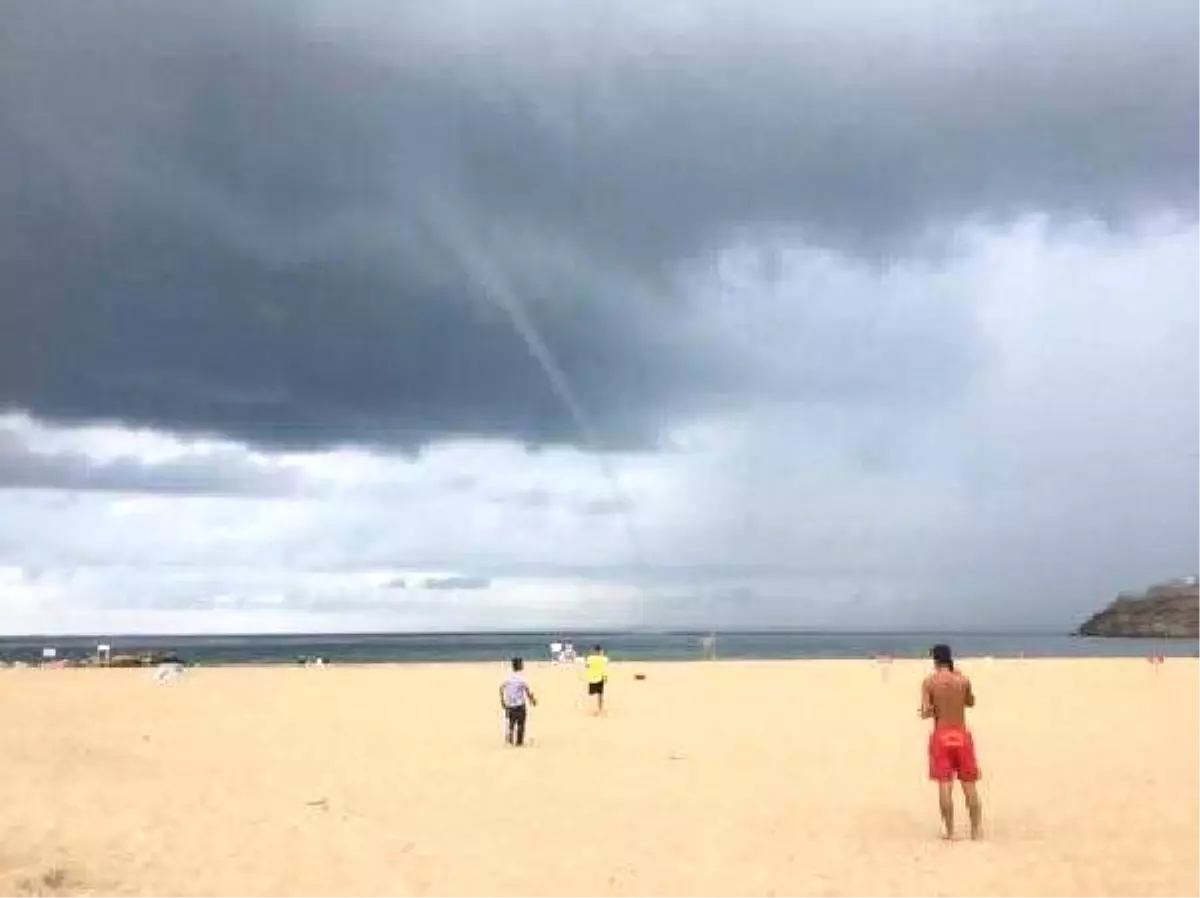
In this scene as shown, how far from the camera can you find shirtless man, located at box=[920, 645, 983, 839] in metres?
13.1

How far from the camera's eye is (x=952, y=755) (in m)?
13.2

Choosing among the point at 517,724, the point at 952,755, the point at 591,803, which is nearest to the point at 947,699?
the point at 952,755

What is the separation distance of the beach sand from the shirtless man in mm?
615

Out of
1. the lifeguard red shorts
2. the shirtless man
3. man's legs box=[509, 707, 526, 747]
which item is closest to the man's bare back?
the shirtless man

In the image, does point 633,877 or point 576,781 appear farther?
point 576,781

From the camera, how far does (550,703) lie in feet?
116

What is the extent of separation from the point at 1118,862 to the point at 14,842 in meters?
11.0

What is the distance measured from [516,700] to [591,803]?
7.08m

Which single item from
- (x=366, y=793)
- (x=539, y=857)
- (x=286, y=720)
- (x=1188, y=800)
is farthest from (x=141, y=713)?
(x=1188, y=800)

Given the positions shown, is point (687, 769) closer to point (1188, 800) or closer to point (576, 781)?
point (576, 781)

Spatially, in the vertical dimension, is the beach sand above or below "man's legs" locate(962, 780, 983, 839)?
below

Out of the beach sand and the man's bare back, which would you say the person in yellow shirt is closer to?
the beach sand

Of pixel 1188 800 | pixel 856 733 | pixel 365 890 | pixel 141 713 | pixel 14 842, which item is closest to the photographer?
pixel 365 890

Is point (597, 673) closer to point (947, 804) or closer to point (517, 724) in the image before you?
point (517, 724)
